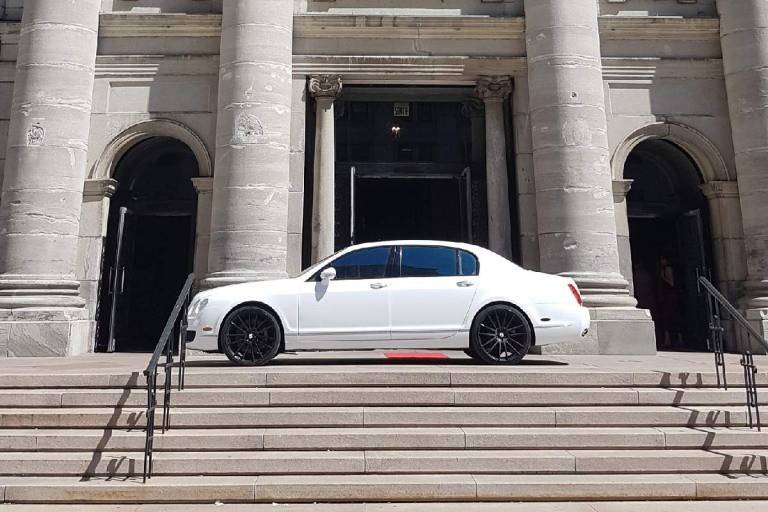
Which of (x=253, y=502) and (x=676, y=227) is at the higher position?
(x=676, y=227)

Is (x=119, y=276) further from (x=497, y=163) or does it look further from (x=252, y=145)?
(x=497, y=163)

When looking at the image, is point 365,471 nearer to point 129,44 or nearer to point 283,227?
point 283,227

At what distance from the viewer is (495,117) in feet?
40.4

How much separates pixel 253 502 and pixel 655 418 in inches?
156

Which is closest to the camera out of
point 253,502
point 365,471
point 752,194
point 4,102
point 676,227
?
point 253,502

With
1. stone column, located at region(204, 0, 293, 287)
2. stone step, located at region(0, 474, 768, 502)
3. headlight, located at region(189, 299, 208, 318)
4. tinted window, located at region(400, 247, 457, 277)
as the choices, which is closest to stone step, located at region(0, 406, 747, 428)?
stone step, located at region(0, 474, 768, 502)

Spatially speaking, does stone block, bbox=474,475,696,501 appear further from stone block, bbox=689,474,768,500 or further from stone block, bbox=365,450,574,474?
stone block, bbox=365,450,574,474

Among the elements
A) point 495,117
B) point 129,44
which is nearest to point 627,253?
point 495,117

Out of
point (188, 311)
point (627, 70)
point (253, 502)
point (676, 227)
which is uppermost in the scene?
point (627, 70)

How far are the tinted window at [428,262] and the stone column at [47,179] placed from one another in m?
6.75

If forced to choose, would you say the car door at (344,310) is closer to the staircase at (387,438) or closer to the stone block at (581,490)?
the staircase at (387,438)

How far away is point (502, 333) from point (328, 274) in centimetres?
246

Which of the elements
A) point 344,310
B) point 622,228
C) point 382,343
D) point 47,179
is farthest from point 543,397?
point 47,179

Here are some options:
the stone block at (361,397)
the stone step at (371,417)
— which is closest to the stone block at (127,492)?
the stone step at (371,417)
